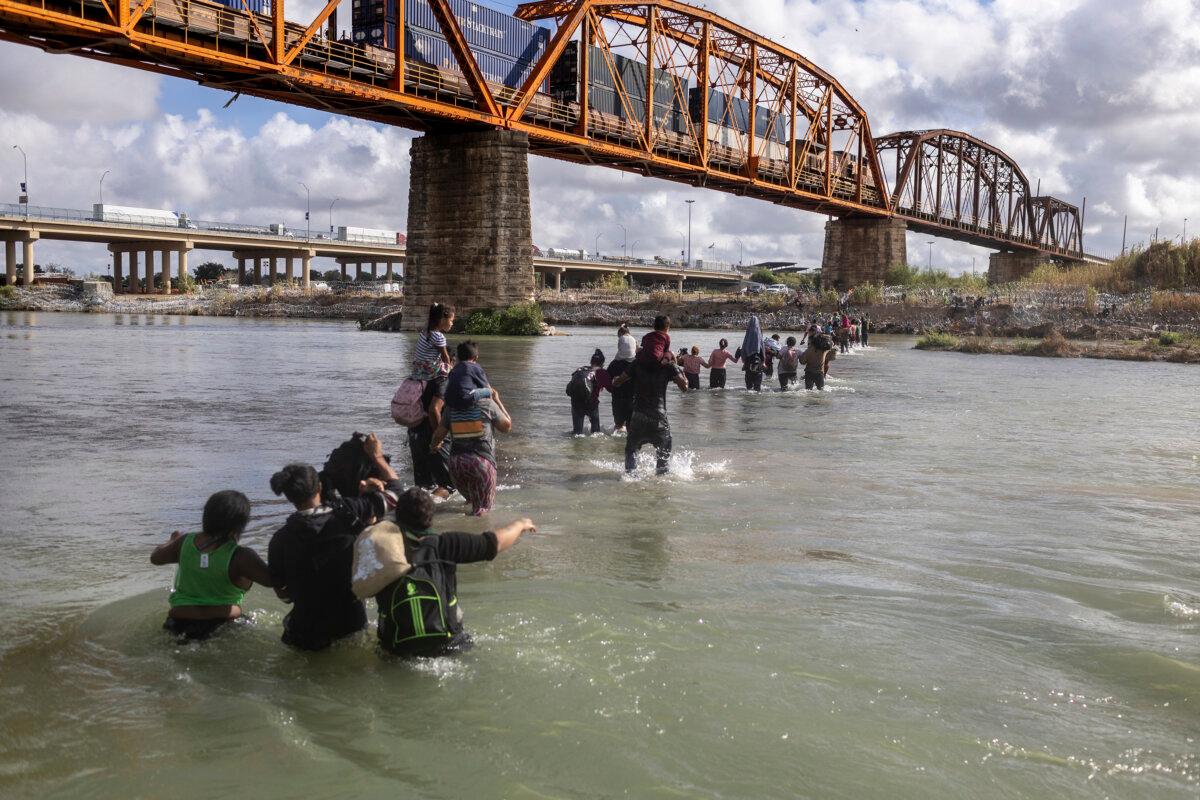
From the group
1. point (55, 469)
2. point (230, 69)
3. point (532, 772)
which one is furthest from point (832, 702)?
point (230, 69)

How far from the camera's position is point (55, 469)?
1023cm

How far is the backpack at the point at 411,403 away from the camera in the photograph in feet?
27.8

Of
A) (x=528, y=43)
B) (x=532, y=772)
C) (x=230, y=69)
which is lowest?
(x=532, y=772)

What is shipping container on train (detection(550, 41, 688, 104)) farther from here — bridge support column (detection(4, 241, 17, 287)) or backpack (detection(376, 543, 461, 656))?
bridge support column (detection(4, 241, 17, 287))

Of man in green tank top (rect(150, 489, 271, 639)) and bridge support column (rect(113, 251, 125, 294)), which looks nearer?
man in green tank top (rect(150, 489, 271, 639))

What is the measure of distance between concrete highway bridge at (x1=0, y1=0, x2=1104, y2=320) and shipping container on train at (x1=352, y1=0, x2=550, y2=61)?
41 cm

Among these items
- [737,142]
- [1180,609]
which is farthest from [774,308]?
[1180,609]

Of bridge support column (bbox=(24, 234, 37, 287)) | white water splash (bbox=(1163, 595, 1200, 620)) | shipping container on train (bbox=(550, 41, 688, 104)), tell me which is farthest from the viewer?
bridge support column (bbox=(24, 234, 37, 287))

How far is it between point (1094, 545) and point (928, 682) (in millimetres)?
3652

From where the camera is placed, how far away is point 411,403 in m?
8.49

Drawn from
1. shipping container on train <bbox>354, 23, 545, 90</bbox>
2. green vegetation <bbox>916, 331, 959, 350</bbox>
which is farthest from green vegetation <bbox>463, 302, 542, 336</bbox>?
green vegetation <bbox>916, 331, 959, 350</bbox>

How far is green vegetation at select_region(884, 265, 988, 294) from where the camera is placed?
2601 inches

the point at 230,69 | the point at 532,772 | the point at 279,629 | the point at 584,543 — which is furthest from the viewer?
the point at 230,69

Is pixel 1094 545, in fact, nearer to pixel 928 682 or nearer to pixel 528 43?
pixel 928 682
